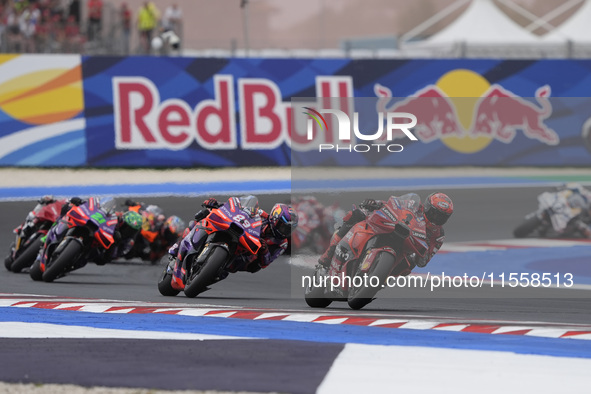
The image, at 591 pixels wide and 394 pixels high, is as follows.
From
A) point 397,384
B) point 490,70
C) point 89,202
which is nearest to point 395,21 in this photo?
point 490,70

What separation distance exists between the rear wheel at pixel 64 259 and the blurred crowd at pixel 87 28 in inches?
442

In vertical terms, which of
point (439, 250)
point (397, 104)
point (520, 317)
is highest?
point (397, 104)

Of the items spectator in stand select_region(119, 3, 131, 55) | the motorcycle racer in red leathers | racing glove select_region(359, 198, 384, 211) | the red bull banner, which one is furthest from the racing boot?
spectator in stand select_region(119, 3, 131, 55)

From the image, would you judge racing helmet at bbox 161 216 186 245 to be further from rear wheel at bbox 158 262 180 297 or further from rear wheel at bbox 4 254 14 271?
rear wheel at bbox 158 262 180 297

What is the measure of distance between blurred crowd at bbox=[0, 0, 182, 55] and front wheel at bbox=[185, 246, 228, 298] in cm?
1320

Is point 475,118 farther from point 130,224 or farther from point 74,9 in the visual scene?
point 74,9

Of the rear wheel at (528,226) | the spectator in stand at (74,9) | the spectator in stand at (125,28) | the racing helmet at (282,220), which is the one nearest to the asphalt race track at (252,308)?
the rear wheel at (528,226)

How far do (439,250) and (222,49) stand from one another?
53.9 feet

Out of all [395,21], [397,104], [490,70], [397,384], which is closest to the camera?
[397,384]

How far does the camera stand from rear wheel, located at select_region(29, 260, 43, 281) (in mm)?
11719

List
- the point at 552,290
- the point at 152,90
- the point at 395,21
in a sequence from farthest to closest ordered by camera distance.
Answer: the point at 395,21 → the point at 152,90 → the point at 552,290

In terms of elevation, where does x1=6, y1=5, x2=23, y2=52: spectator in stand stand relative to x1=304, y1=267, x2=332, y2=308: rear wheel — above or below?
above

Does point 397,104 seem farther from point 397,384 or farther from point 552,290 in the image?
point 397,384

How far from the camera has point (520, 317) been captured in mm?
8438
